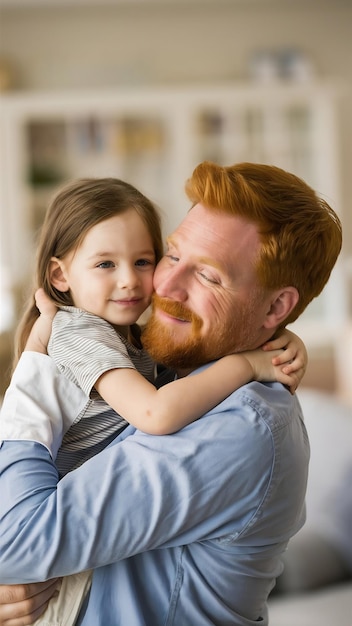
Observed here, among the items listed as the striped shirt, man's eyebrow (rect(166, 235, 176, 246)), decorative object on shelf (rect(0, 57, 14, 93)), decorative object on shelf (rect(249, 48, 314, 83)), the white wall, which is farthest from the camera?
decorative object on shelf (rect(249, 48, 314, 83))

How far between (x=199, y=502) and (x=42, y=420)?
0.91 feet

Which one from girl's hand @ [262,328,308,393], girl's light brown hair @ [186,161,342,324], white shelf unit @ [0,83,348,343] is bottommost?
white shelf unit @ [0,83,348,343]

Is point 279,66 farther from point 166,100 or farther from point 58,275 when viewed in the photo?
point 58,275

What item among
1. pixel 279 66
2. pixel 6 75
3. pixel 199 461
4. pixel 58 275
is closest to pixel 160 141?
pixel 279 66

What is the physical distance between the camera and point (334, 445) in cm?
244

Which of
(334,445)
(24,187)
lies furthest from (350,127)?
(334,445)

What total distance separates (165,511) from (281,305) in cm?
42

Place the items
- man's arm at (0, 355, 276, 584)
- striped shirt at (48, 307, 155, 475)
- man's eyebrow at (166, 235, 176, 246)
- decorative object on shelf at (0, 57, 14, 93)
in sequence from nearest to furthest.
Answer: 1. man's arm at (0, 355, 276, 584)
2. striped shirt at (48, 307, 155, 475)
3. man's eyebrow at (166, 235, 176, 246)
4. decorative object on shelf at (0, 57, 14, 93)

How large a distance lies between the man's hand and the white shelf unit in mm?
5491

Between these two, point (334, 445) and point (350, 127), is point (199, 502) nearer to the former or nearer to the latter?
point (334, 445)

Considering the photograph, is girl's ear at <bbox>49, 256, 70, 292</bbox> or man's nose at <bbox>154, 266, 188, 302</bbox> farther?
girl's ear at <bbox>49, 256, 70, 292</bbox>

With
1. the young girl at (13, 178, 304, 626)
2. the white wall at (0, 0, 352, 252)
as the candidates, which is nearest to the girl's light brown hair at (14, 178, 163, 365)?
the young girl at (13, 178, 304, 626)

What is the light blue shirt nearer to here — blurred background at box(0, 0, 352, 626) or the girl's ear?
the girl's ear

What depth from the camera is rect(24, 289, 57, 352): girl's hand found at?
1350mm
